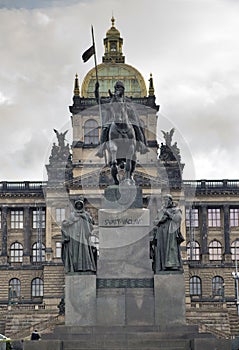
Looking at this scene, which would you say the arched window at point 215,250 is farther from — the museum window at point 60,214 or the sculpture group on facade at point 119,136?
the sculpture group on facade at point 119,136

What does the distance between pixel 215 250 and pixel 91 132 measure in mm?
18804

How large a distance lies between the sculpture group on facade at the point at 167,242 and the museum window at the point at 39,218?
2785 inches

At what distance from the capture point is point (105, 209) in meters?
29.6

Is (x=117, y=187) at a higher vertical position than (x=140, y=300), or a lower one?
higher

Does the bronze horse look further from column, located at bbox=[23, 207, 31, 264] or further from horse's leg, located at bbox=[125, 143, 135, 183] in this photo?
column, located at bbox=[23, 207, 31, 264]

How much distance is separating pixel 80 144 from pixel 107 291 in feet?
230

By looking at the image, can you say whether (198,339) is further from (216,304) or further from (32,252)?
(32,252)

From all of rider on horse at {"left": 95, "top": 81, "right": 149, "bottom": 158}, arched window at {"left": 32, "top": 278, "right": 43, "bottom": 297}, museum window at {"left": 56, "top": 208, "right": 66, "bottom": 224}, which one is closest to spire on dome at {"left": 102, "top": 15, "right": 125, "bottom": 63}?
museum window at {"left": 56, "top": 208, "right": 66, "bottom": 224}

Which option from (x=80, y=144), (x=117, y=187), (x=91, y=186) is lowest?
(x=117, y=187)

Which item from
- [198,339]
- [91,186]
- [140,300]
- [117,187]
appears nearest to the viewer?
[198,339]

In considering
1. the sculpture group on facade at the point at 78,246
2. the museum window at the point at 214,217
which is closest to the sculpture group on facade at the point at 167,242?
the sculpture group on facade at the point at 78,246

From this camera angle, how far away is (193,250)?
99.6 m

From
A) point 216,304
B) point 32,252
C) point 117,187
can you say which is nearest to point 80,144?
point 32,252

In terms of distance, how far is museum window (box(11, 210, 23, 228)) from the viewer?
100 m
